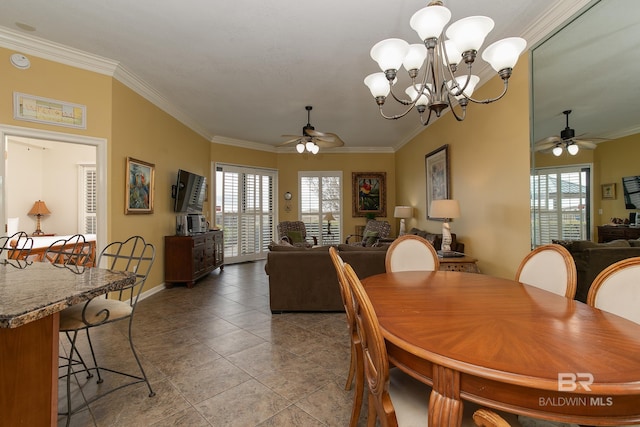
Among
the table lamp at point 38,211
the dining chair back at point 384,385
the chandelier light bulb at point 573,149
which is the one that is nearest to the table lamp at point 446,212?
the chandelier light bulb at point 573,149

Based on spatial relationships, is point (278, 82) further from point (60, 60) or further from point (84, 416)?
point (84, 416)

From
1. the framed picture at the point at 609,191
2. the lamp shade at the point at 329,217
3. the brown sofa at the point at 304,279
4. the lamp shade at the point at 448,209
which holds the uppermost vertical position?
the framed picture at the point at 609,191

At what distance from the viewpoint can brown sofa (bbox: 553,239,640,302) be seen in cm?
199

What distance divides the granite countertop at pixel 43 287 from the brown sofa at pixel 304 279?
75.0 inches

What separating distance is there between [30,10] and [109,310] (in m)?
2.71

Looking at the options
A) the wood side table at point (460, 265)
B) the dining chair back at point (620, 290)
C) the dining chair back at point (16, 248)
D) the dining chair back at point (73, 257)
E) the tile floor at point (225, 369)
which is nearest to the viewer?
the dining chair back at point (620, 290)

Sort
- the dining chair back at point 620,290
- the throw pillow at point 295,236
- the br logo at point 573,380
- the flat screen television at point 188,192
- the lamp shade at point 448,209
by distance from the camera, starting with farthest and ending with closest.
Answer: the throw pillow at point 295,236
the flat screen television at point 188,192
the lamp shade at point 448,209
the dining chair back at point 620,290
the br logo at point 573,380

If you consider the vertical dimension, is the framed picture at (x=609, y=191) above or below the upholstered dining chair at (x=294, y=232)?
above

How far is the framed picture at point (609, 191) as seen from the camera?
199 centimetres

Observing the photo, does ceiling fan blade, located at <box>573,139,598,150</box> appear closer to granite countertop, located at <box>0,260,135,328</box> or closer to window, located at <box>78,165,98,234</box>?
granite countertop, located at <box>0,260,135,328</box>

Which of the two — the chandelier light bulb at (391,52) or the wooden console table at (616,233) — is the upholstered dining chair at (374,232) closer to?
the wooden console table at (616,233)

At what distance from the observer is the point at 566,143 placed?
2391 millimetres

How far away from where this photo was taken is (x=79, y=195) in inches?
241

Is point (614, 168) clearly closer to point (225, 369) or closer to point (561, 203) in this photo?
point (561, 203)
